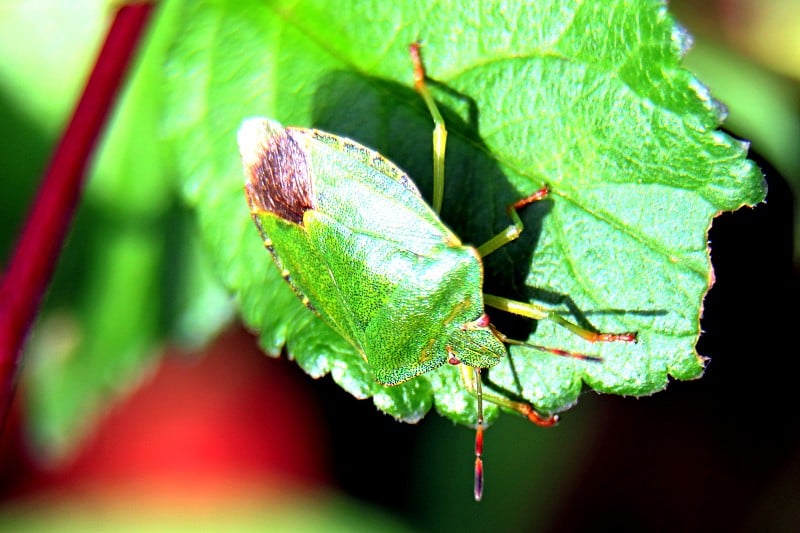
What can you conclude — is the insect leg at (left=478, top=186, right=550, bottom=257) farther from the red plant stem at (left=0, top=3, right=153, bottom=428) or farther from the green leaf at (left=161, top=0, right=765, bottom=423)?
the red plant stem at (left=0, top=3, right=153, bottom=428)

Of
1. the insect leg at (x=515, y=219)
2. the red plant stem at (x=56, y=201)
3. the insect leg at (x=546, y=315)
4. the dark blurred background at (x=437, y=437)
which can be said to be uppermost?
the insect leg at (x=515, y=219)

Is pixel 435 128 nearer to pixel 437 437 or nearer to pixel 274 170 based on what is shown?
pixel 274 170

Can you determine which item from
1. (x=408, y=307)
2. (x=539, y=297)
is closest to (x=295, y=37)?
(x=408, y=307)

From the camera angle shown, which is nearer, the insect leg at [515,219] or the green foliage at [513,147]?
the green foliage at [513,147]

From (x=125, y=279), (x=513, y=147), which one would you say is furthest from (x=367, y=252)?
(x=125, y=279)

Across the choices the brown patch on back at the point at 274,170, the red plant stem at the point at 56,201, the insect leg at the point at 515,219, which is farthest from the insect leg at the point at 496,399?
the red plant stem at the point at 56,201

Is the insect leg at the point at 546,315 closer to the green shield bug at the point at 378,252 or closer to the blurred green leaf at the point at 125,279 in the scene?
the green shield bug at the point at 378,252

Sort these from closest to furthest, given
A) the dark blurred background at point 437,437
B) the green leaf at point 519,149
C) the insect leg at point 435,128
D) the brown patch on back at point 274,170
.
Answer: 1. the green leaf at point 519,149
2. the insect leg at point 435,128
3. the brown patch on back at point 274,170
4. the dark blurred background at point 437,437
